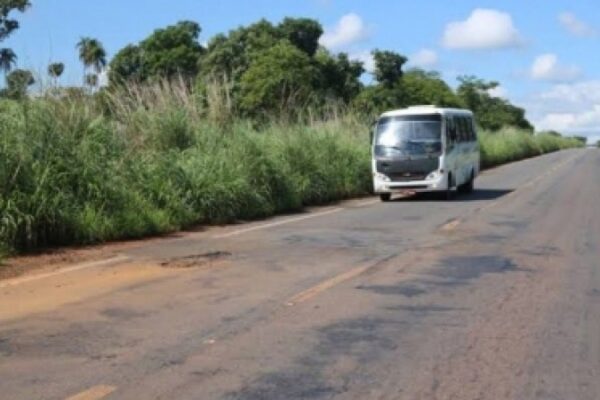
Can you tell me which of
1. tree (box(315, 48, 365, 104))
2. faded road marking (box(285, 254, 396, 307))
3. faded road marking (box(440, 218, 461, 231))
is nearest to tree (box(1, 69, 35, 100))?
faded road marking (box(285, 254, 396, 307))

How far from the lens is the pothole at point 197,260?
10813mm

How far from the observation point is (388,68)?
5903cm

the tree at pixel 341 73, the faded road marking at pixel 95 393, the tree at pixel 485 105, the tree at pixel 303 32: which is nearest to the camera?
the faded road marking at pixel 95 393

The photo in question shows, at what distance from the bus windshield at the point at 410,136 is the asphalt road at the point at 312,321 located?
8.76 meters

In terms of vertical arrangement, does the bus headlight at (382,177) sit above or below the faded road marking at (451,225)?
above

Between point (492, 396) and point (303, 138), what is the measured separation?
1805cm

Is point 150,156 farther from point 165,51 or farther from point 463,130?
point 165,51

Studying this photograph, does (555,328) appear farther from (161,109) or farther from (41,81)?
(161,109)

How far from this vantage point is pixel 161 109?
18094mm

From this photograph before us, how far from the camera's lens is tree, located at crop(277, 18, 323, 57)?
6041 cm

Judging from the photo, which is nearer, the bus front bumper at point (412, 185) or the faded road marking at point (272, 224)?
the faded road marking at point (272, 224)

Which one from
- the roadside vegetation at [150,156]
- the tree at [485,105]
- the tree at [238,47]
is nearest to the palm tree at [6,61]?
the roadside vegetation at [150,156]

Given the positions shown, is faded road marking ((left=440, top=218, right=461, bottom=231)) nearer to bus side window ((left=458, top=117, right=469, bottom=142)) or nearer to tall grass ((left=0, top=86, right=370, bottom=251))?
tall grass ((left=0, top=86, right=370, bottom=251))

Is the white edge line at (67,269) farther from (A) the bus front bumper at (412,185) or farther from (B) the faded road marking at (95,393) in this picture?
(A) the bus front bumper at (412,185)
